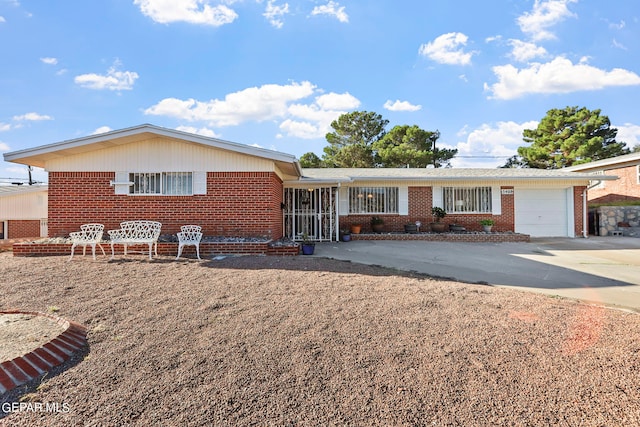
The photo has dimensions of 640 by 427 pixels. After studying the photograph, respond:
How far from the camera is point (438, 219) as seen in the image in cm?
1323

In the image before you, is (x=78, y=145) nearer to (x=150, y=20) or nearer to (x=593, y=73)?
(x=150, y=20)

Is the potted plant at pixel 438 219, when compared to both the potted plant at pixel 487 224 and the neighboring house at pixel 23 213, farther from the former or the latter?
the neighboring house at pixel 23 213

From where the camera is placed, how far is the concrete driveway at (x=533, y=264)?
5.00 metres

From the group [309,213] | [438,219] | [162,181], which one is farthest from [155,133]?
[438,219]

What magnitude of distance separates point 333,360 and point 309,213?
9.56 metres

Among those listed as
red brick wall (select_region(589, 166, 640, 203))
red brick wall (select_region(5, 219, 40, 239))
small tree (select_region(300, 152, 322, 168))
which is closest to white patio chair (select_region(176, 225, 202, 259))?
red brick wall (select_region(5, 219, 40, 239))

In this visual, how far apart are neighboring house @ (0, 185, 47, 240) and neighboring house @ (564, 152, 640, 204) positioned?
2835 cm

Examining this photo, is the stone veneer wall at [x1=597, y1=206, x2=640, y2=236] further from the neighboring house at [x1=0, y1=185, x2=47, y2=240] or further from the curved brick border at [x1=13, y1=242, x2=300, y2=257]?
the neighboring house at [x1=0, y1=185, x2=47, y2=240]

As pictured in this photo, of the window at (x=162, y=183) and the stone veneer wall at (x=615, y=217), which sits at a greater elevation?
the window at (x=162, y=183)

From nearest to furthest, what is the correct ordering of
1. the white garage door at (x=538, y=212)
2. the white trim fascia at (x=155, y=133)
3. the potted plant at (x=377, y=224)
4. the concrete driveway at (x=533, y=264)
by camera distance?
the concrete driveway at (x=533, y=264) < the white trim fascia at (x=155, y=133) < the potted plant at (x=377, y=224) < the white garage door at (x=538, y=212)

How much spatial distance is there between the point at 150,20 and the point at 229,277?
831cm

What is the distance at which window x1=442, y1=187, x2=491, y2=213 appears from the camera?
1363cm

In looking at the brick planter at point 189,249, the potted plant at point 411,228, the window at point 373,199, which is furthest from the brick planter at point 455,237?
the brick planter at point 189,249

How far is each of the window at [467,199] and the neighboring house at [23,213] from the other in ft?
67.7
